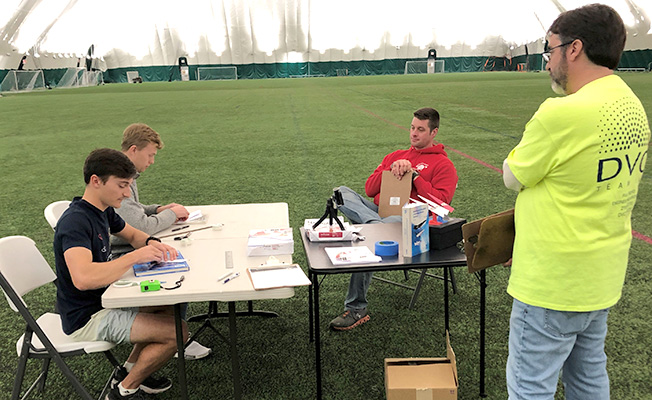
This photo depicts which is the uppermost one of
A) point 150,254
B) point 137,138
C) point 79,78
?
point 79,78

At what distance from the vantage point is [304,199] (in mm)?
6742

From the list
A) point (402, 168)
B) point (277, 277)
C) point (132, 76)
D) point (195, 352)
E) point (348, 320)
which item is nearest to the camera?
point (277, 277)

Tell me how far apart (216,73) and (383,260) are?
5726 cm

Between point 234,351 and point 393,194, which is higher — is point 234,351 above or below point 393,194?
below

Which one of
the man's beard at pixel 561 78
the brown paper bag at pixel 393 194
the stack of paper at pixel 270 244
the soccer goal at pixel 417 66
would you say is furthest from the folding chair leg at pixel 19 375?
the soccer goal at pixel 417 66

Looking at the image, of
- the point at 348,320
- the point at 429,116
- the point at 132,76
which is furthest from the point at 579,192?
the point at 132,76

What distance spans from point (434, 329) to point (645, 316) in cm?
142

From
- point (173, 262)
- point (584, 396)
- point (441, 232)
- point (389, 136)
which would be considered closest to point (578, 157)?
point (584, 396)

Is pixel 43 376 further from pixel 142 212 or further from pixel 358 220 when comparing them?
pixel 358 220

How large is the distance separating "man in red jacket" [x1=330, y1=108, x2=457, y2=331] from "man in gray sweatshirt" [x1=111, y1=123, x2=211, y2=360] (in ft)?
3.38

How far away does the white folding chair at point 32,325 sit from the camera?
7.80ft

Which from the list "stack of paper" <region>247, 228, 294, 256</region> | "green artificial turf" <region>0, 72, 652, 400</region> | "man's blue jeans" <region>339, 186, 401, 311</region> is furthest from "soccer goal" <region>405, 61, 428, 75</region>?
"stack of paper" <region>247, 228, 294, 256</region>

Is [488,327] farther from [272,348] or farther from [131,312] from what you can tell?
[131,312]

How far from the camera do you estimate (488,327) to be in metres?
3.51
